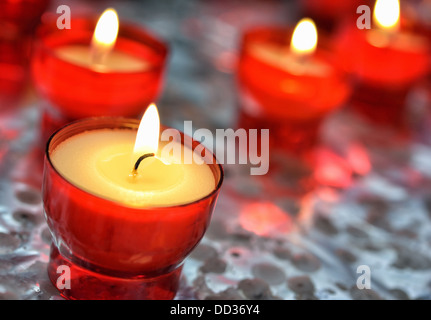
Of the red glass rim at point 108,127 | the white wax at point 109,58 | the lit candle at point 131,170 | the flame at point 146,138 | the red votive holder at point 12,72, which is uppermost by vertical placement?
the flame at point 146,138

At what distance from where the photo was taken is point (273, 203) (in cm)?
90

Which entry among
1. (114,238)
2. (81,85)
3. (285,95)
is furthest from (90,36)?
(114,238)

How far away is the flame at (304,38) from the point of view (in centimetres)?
104

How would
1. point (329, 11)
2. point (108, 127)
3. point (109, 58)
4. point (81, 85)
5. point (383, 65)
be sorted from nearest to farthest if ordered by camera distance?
1. point (108, 127)
2. point (81, 85)
3. point (109, 58)
4. point (383, 65)
5. point (329, 11)

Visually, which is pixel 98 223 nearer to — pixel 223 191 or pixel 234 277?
pixel 234 277

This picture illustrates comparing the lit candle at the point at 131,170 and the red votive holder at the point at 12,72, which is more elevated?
the lit candle at the point at 131,170

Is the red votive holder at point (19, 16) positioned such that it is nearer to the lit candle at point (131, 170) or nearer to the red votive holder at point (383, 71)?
the lit candle at point (131, 170)

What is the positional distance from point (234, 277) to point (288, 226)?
149mm

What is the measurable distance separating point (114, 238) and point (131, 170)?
105 mm

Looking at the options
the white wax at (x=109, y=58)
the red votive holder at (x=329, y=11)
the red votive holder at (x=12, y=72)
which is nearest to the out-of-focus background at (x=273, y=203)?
the red votive holder at (x=12, y=72)

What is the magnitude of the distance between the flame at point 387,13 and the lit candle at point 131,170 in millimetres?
681

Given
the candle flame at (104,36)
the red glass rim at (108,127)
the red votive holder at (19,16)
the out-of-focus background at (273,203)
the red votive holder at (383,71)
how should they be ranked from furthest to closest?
the red votive holder at (383,71), the red votive holder at (19,16), the candle flame at (104,36), the out-of-focus background at (273,203), the red glass rim at (108,127)

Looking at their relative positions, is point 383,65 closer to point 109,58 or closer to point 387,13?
point 387,13
